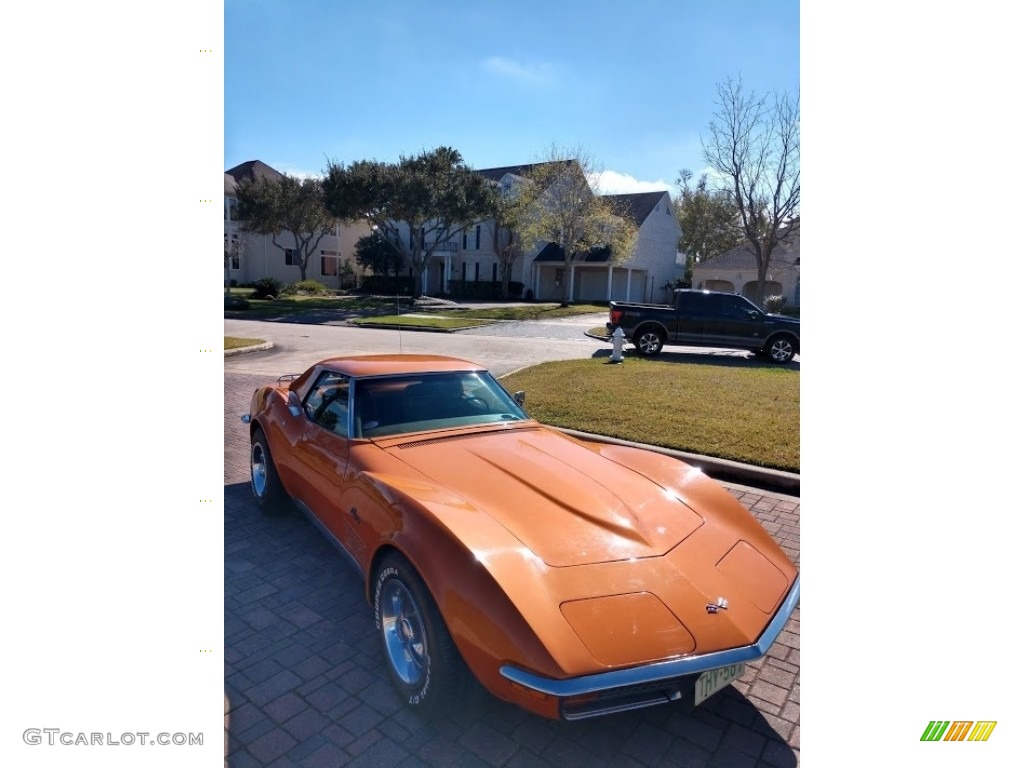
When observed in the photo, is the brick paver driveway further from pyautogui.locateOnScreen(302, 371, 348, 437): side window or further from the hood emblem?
pyautogui.locateOnScreen(302, 371, 348, 437): side window

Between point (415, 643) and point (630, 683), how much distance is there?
0.87 m

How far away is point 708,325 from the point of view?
6543mm

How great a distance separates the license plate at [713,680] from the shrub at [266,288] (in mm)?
3149

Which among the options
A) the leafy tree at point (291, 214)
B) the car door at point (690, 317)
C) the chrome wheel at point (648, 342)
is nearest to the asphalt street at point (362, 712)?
the leafy tree at point (291, 214)

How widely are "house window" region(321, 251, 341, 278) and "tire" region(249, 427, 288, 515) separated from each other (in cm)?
124

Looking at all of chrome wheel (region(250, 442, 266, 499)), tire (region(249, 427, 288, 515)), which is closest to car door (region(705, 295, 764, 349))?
tire (region(249, 427, 288, 515))

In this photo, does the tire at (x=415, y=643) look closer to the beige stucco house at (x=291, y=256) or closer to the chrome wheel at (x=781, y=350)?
the beige stucco house at (x=291, y=256)

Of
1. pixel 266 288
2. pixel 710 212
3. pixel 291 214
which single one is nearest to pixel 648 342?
pixel 291 214

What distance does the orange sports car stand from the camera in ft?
5.29
